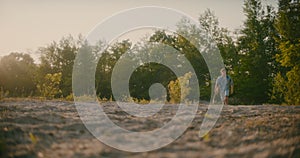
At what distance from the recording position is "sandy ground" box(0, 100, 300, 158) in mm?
5031

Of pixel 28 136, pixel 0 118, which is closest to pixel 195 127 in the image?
pixel 28 136

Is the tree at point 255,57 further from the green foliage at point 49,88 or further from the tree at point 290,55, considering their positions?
the green foliage at point 49,88

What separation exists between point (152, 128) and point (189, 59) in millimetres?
35009

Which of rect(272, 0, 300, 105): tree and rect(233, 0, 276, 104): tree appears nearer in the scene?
rect(272, 0, 300, 105): tree

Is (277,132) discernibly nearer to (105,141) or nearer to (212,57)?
(105,141)

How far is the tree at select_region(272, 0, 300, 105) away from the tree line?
1703 mm

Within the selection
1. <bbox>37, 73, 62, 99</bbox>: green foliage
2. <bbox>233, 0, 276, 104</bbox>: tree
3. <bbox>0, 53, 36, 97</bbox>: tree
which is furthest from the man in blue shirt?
<bbox>0, 53, 36, 97</bbox>: tree

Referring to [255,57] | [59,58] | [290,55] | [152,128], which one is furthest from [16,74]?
[152,128]

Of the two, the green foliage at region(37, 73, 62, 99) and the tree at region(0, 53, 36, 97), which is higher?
the tree at region(0, 53, 36, 97)

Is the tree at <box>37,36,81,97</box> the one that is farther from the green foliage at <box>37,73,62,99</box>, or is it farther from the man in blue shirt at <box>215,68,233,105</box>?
the man in blue shirt at <box>215,68,233,105</box>

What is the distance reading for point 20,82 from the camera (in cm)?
3766

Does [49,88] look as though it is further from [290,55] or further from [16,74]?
[16,74]

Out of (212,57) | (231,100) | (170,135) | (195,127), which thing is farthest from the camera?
(212,57)

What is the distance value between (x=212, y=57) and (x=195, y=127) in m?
35.0
